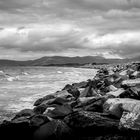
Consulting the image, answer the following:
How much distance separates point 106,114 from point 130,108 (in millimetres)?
838

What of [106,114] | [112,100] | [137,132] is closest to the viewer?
[137,132]

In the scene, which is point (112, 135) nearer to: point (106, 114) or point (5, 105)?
point (106, 114)

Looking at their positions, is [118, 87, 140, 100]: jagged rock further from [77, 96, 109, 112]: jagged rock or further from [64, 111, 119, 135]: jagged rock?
[64, 111, 119, 135]: jagged rock

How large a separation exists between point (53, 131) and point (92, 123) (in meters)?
1.16

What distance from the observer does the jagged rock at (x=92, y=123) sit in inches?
316

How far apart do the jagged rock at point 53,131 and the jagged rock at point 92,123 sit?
0.29 m

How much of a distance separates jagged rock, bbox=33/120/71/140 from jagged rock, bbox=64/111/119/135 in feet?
0.95

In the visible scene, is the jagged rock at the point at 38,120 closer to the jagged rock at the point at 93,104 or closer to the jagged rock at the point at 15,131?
the jagged rock at the point at 15,131

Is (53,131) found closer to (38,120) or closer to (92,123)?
(38,120)

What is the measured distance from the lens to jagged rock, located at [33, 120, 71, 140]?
806 centimetres

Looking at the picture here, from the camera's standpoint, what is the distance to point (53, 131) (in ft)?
26.6

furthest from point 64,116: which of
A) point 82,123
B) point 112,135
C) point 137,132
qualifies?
point 137,132

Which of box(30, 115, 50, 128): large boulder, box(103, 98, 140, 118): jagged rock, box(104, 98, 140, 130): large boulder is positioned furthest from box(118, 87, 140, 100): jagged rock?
box(30, 115, 50, 128): large boulder

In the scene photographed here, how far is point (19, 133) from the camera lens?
845 cm
